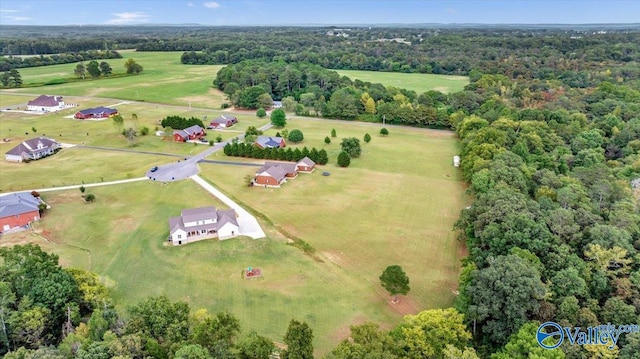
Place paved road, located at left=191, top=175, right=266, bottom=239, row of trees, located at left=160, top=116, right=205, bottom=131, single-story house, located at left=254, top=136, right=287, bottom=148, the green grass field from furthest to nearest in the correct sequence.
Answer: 1. row of trees, located at left=160, top=116, right=205, bottom=131
2. single-story house, located at left=254, top=136, right=287, bottom=148
3. paved road, located at left=191, top=175, right=266, bottom=239
4. the green grass field

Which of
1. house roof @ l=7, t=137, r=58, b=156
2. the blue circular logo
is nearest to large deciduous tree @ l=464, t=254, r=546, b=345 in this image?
the blue circular logo

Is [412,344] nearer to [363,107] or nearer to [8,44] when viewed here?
[363,107]

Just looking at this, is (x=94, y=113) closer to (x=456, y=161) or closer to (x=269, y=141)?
(x=269, y=141)

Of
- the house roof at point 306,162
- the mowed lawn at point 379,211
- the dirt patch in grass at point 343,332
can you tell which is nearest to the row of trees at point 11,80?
the mowed lawn at point 379,211

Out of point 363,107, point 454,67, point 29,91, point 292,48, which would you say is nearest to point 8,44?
point 29,91

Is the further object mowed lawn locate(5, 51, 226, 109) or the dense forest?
mowed lawn locate(5, 51, 226, 109)

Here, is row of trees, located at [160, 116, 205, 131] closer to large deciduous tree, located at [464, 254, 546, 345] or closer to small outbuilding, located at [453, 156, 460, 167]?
small outbuilding, located at [453, 156, 460, 167]
